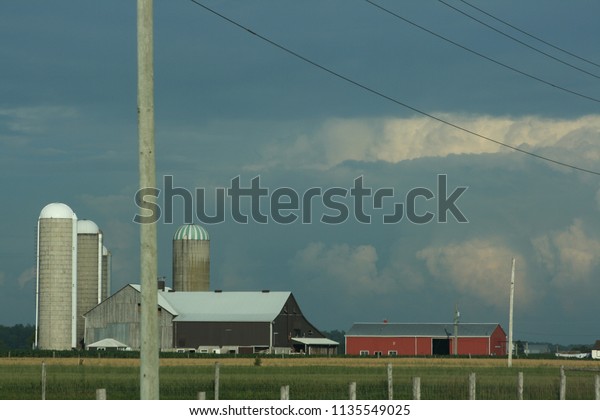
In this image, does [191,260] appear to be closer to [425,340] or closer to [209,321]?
[209,321]

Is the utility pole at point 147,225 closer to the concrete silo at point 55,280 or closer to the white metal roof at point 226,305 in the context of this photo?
the concrete silo at point 55,280

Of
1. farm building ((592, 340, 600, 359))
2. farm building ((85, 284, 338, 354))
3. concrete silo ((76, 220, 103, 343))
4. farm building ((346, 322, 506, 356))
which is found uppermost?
concrete silo ((76, 220, 103, 343))

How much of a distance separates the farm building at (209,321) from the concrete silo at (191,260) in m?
4.85

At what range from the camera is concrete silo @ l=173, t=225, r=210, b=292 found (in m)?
112

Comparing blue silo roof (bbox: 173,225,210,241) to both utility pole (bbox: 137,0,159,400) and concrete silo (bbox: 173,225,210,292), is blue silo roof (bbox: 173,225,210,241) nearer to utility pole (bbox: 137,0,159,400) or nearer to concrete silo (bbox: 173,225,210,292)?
concrete silo (bbox: 173,225,210,292)

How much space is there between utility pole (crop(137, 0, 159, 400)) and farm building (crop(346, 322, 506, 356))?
105 meters

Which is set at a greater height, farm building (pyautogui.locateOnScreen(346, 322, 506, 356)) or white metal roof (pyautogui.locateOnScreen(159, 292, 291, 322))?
white metal roof (pyautogui.locateOnScreen(159, 292, 291, 322))

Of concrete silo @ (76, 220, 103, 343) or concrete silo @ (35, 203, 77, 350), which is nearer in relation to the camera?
concrete silo @ (35, 203, 77, 350)

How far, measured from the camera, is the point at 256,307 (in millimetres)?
104625

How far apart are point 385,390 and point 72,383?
12.7 metres

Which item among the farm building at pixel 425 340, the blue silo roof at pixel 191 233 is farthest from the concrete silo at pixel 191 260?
the farm building at pixel 425 340

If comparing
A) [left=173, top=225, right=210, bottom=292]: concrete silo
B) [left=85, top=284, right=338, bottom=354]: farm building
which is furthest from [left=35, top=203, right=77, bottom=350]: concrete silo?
[left=173, top=225, right=210, bottom=292]: concrete silo

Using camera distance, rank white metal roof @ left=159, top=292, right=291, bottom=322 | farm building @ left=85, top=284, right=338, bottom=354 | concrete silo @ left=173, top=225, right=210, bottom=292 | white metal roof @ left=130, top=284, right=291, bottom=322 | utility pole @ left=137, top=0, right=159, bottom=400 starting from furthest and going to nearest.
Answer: concrete silo @ left=173, top=225, right=210, bottom=292 < white metal roof @ left=159, top=292, right=291, bottom=322 < white metal roof @ left=130, top=284, right=291, bottom=322 < farm building @ left=85, top=284, right=338, bottom=354 < utility pole @ left=137, top=0, right=159, bottom=400

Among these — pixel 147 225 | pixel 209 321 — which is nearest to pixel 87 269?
pixel 209 321
